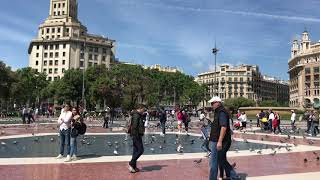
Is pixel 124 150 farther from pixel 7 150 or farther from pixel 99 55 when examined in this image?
pixel 99 55

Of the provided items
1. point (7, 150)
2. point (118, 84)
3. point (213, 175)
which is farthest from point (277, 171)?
point (118, 84)

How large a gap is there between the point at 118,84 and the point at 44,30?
64.1 m

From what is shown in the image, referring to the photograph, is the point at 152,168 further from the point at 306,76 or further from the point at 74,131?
the point at 306,76

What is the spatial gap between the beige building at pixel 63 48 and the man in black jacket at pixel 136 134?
379ft

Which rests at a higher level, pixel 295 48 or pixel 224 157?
pixel 295 48

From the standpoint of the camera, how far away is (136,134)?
38.1 feet

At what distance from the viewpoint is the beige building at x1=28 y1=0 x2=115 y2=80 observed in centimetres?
12669

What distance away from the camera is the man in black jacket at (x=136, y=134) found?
11.4m

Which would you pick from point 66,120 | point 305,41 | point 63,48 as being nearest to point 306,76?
point 305,41

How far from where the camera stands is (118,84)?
75938 millimetres

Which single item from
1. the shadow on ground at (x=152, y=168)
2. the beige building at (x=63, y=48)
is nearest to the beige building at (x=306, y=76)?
the beige building at (x=63, y=48)

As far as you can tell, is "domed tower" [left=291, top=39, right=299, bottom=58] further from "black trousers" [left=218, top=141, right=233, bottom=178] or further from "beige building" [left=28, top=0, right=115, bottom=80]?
"black trousers" [left=218, top=141, right=233, bottom=178]

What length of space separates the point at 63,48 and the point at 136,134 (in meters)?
119

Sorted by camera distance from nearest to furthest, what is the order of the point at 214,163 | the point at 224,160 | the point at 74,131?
the point at 214,163 < the point at 224,160 < the point at 74,131
